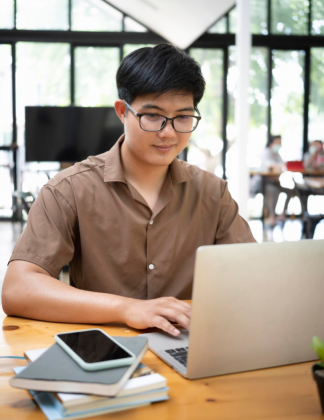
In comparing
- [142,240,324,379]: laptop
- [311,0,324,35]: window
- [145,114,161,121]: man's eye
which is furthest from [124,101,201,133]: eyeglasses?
[311,0,324,35]: window

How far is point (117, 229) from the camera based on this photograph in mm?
1408

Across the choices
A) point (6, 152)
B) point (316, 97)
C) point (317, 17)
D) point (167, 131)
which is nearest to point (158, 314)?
point (167, 131)

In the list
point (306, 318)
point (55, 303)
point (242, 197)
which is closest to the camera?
point (306, 318)

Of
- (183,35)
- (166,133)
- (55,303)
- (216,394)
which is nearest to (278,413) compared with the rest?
(216,394)

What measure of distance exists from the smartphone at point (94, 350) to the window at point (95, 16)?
24.1 ft

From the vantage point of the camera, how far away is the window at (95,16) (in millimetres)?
7480

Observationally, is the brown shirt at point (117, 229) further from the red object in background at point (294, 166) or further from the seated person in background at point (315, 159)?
the seated person in background at point (315, 159)

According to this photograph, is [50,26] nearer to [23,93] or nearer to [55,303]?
[23,93]

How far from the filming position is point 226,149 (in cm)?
787

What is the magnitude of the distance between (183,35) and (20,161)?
3.06 meters

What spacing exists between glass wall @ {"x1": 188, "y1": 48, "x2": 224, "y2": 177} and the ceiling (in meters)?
0.45

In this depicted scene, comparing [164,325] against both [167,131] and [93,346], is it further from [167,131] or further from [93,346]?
[167,131]

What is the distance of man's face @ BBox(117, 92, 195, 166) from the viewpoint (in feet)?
4.25

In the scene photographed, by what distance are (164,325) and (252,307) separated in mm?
248
